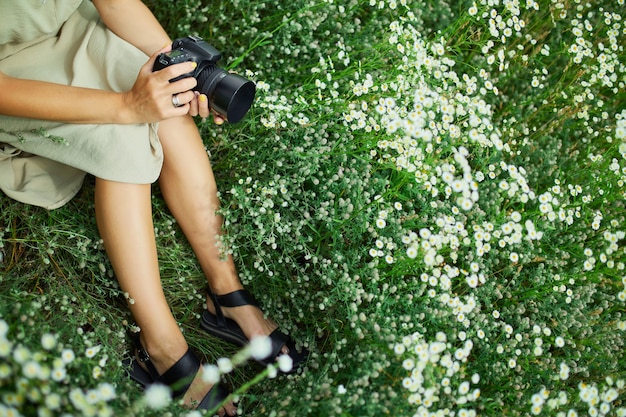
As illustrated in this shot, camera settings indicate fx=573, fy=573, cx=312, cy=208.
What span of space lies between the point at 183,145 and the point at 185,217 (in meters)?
0.26

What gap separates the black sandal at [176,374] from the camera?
1800 mm

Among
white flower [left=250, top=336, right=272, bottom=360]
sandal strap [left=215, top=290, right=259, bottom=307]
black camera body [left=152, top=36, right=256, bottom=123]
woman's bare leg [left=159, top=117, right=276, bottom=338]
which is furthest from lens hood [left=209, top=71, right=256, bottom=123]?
white flower [left=250, top=336, right=272, bottom=360]

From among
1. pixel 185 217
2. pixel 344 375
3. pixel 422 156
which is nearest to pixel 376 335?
pixel 344 375

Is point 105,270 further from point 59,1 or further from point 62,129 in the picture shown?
point 59,1

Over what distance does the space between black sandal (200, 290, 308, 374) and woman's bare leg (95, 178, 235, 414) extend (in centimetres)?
23

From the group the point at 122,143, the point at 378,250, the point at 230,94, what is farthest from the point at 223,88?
the point at 378,250

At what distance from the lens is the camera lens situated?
5.44 feet

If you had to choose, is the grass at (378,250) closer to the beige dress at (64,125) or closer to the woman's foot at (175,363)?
the woman's foot at (175,363)

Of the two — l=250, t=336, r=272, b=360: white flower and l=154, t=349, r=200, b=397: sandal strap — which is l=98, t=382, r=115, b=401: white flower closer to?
l=154, t=349, r=200, b=397: sandal strap

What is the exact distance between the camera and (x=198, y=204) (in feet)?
6.38

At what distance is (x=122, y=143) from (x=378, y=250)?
86 centimetres

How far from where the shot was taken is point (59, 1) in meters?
1.66

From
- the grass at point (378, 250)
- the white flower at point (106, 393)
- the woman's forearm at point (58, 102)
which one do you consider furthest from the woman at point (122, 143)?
the white flower at point (106, 393)

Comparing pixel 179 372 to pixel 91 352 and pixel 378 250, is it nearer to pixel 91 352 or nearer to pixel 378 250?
pixel 91 352
